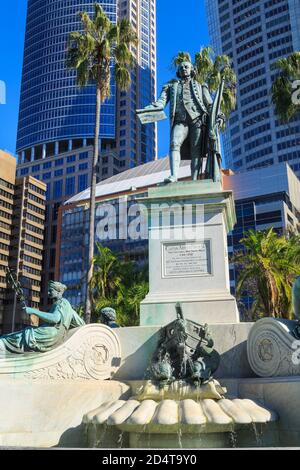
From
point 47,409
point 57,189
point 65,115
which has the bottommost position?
point 47,409

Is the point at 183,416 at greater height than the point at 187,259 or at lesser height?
lesser

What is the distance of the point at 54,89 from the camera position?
17225 centimetres

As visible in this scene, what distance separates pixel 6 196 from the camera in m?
120

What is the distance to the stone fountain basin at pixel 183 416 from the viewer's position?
21.0ft

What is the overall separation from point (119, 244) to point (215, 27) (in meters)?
117

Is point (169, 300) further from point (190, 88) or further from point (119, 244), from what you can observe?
point (119, 244)

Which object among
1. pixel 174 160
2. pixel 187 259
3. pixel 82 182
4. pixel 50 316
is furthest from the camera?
pixel 82 182

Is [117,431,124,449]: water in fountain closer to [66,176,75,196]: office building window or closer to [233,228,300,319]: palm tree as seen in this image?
[233,228,300,319]: palm tree

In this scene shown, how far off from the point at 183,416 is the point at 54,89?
584 feet

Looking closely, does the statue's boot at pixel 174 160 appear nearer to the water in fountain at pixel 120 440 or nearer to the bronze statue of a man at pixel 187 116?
the bronze statue of a man at pixel 187 116

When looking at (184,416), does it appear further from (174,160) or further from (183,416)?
(174,160)

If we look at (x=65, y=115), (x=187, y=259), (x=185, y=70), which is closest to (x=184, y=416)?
(x=187, y=259)

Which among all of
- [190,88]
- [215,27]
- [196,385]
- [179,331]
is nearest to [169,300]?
[179,331]

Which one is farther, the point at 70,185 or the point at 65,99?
the point at 65,99
